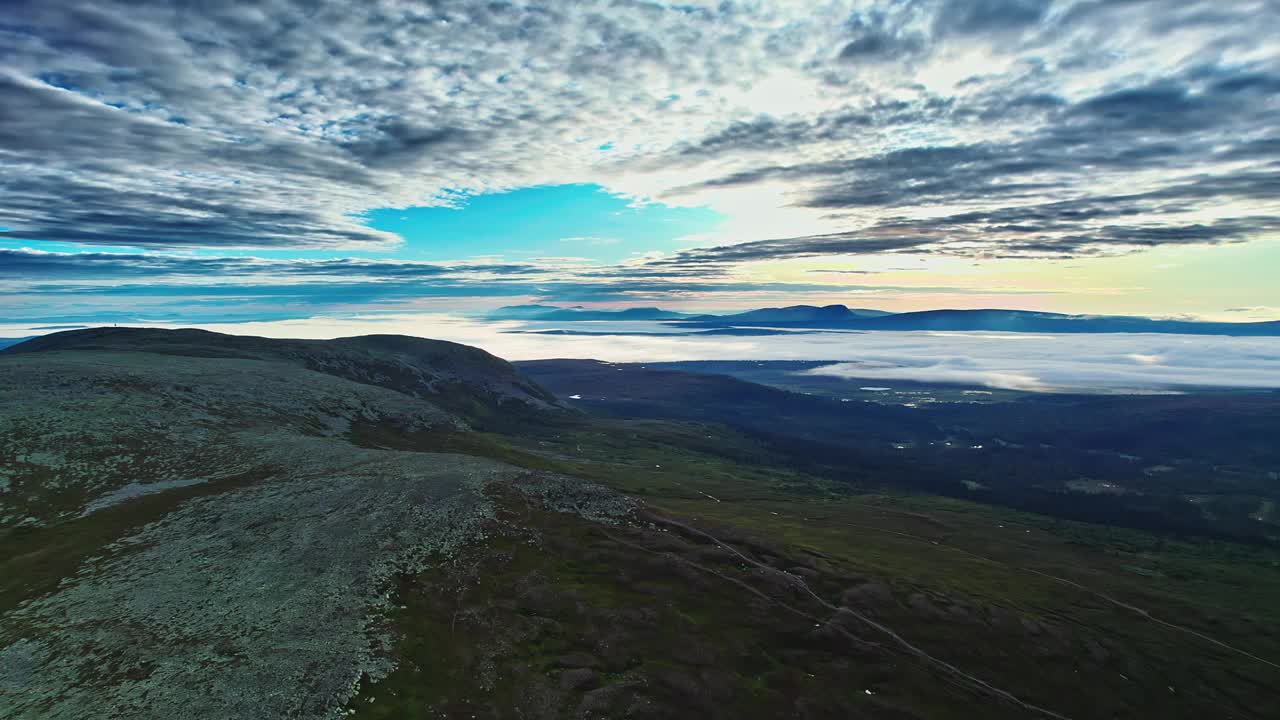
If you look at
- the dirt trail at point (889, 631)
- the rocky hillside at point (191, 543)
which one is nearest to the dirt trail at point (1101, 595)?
the dirt trail at point (889, 631)

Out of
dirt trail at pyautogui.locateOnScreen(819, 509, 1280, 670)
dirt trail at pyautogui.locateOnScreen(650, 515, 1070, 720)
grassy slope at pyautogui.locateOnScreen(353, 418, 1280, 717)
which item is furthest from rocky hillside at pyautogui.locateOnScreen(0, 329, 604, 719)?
dirt trail at pyautogui.locateOnScreen(819, 509, 1280, 670)

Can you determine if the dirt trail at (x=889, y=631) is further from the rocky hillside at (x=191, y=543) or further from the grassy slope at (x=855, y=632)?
the rocky hillside at (x=191, y=543)

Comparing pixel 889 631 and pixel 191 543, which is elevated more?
pixel 191 543

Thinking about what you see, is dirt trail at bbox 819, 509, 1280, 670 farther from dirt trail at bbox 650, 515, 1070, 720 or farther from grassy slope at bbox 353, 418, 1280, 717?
dirt trail at bbox 650, 515, 1070, 720

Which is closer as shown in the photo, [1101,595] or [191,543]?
[191,543]

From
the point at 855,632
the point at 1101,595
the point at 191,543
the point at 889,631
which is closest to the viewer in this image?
the point at 191,543

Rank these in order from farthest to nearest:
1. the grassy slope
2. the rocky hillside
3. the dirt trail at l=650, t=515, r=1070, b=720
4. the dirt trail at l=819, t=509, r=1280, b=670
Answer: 1. the dirt trail at l=819, t=509, r=1280, b=670
2. the dirt trail at l=650, t=515, r=1070, b=720
3. the grassy slope
4. the rocky hillside

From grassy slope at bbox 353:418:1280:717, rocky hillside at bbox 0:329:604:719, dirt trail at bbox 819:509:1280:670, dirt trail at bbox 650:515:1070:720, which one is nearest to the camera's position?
rocky hillside at bbox 0:329:604:719

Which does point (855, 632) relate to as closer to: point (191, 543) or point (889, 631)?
point (889, 631)

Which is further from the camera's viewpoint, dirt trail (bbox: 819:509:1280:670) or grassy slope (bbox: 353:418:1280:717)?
dirt trail (bbox: 819:509:1280:670)

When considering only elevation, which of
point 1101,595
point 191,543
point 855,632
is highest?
point 191,543

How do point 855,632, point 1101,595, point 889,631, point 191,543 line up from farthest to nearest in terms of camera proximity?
point 1101,595 → point 889,631 → point 855,632 → point 191,543

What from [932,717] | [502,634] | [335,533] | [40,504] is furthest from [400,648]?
[40,504]

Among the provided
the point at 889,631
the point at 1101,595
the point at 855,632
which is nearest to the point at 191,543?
the point at 855,632
